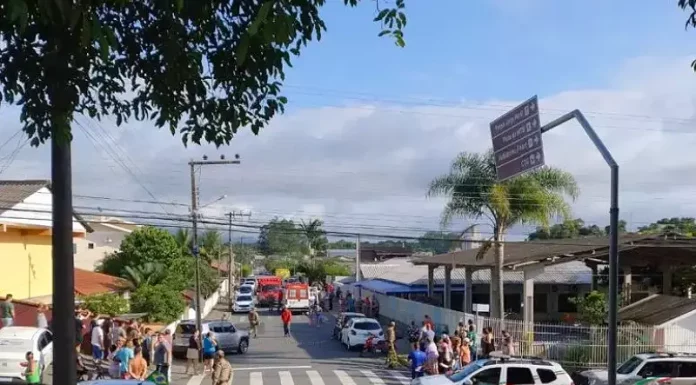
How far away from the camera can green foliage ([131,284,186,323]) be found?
128 feet

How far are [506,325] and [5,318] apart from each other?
16.0m

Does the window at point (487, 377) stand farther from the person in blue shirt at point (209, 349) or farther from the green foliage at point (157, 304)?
the green foliage at point (157, 304)

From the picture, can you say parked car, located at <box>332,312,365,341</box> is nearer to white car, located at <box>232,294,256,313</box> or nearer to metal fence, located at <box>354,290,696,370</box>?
metal fence, located at <box>354,290,696,370</box>

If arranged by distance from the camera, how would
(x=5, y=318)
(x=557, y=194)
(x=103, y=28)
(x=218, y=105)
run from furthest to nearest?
(x=557, y=194) → (x=5, y=318) → (x=218, y=105) → (x=103, y=28)

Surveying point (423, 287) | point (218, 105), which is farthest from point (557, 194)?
point (218, 105)

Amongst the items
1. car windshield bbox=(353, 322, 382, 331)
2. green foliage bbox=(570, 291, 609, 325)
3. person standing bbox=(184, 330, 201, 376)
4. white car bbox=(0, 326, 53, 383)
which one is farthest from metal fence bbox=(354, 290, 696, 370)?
white car bbox=(0, 326, 53, 383)

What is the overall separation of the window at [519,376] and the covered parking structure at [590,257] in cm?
1049

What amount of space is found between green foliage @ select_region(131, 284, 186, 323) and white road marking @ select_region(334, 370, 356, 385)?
12082mm

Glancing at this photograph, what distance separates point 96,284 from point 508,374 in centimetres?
2609

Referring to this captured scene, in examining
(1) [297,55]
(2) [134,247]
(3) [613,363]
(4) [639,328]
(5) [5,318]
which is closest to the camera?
(1) [297,55]

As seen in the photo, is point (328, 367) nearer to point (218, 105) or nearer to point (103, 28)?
point (218, 105)

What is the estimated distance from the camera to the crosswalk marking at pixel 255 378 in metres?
26.7

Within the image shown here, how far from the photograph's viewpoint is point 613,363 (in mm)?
13109

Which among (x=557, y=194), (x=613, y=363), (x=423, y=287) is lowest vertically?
(x=423, y=287)
